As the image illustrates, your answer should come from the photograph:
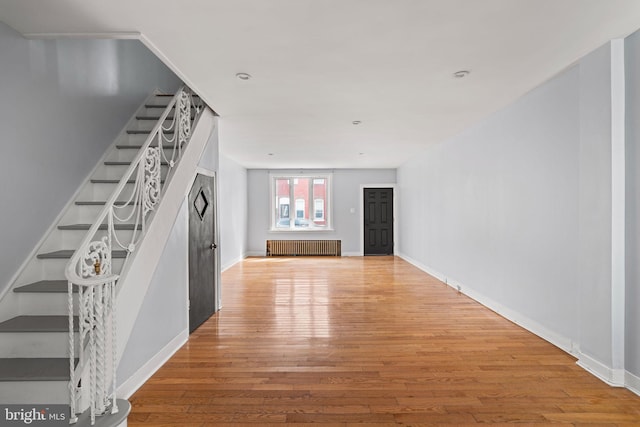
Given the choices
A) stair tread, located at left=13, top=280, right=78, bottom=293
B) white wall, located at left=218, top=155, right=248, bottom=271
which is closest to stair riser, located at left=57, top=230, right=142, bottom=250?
stair tread, located at left=13, top=280, right=78, bottom=293

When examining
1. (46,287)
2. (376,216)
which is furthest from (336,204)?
(46,287)

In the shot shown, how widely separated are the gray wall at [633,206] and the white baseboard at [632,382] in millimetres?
27

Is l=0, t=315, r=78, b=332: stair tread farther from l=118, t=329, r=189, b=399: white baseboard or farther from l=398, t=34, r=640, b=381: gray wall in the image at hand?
l=398, t=34, r=640, b=381: gray wall

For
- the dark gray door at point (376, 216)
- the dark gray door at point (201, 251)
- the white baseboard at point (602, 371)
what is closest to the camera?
the white baseboard at point (602, 371)

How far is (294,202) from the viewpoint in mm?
10930

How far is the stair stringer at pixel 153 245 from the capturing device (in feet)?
8.40

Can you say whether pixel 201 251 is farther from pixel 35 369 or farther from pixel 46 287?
pixel 35 369

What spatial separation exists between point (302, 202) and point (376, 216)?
2302 millimetres

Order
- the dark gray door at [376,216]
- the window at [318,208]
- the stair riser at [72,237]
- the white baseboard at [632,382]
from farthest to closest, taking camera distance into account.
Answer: the window at [318,208] → the dark gray door at [376,216] → the stair riser at [72,237] → the white baseboard at [632,382]

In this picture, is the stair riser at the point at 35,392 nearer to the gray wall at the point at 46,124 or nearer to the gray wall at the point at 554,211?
the gray wall at the point at 46,124

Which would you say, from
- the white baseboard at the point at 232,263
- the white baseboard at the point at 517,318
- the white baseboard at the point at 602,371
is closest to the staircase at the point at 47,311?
the white baseboard at the point at 602,371

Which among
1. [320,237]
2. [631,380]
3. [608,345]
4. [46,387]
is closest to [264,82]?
[46,387]

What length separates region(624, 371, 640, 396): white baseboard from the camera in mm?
2668

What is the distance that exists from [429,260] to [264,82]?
5.51 metres
